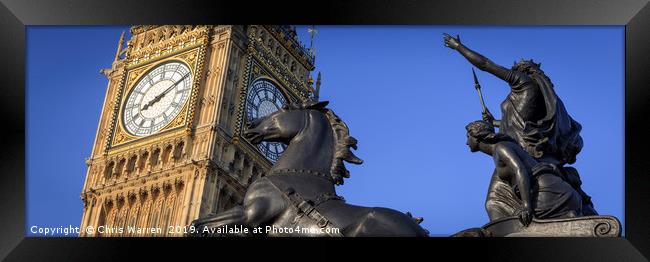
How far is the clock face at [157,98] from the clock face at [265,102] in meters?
3.16

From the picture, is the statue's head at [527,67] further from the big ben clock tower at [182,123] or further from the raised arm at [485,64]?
the big ben clock tower at [182,123]

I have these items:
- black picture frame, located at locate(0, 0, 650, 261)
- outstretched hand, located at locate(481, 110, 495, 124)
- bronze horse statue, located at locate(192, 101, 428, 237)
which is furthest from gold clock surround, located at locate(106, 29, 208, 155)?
black picture frame, located at locate(0, 0, 650, 261)

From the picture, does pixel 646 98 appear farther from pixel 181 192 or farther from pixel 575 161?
pixel 181 192

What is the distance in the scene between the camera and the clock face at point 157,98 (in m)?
58.0

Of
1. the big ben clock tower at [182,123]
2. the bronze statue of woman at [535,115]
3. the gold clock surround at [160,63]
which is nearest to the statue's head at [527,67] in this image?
the bronze statue of woman at [535,115]

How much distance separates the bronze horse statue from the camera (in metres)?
11.2

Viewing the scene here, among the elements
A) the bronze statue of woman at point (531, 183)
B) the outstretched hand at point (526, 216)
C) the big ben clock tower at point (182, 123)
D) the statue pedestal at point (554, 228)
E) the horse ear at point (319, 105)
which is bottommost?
the statue pedestal at point (554, 228)

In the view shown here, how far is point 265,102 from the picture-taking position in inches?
2346

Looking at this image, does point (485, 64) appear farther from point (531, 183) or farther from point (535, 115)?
point (531, 183)

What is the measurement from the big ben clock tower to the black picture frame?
138 feet

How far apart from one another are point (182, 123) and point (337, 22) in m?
46.2

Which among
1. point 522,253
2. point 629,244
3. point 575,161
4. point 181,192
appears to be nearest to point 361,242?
point 522,253

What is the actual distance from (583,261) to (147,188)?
4844 centimetres

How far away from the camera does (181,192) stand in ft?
180
